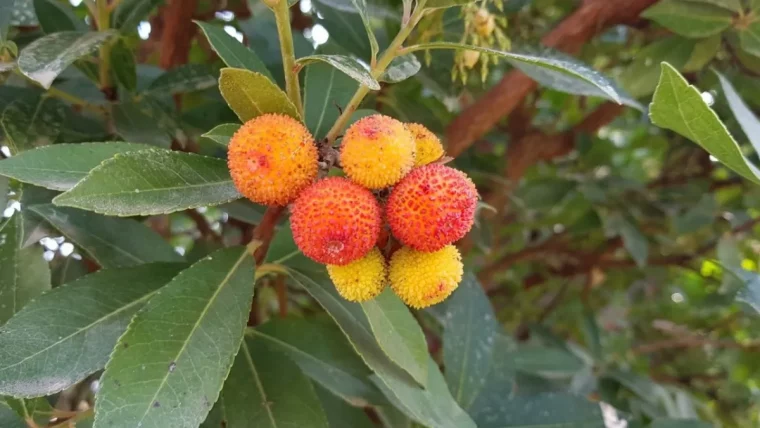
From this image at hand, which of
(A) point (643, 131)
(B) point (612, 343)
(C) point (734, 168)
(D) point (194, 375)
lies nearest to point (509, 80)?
(C) point (734, 168)

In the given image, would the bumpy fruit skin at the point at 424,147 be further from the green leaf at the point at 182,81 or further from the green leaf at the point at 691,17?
the green leaf at the point at 691,17

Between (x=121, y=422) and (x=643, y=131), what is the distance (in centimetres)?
216

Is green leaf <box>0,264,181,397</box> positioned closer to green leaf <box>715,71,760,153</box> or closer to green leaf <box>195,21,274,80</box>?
green leaf <box>195,21,274,80</box>

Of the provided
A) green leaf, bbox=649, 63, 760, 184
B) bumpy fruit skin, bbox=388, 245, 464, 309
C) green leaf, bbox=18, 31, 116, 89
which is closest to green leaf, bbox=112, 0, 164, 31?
green leaf, bbox=18, 31, 116, 89

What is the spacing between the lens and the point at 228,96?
668mm

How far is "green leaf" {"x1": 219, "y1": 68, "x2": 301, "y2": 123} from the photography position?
25.3 inches

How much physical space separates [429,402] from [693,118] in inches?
17.9

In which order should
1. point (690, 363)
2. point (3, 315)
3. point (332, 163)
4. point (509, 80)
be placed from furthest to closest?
point (690, 363) → point (509, 80) → point (3, 315) → point (332, 163)

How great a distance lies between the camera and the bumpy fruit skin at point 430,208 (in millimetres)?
648

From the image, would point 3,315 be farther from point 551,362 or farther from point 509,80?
point 551,362

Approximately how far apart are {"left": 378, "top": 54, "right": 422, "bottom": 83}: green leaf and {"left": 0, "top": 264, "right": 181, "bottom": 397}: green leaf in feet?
1.28

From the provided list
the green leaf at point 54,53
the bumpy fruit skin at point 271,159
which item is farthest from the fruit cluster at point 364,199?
the green leaf at point 54,53

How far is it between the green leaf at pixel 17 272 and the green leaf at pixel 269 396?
271mm

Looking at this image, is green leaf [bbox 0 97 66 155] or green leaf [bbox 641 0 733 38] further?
green leaf [bbox 641 0 733 38]
